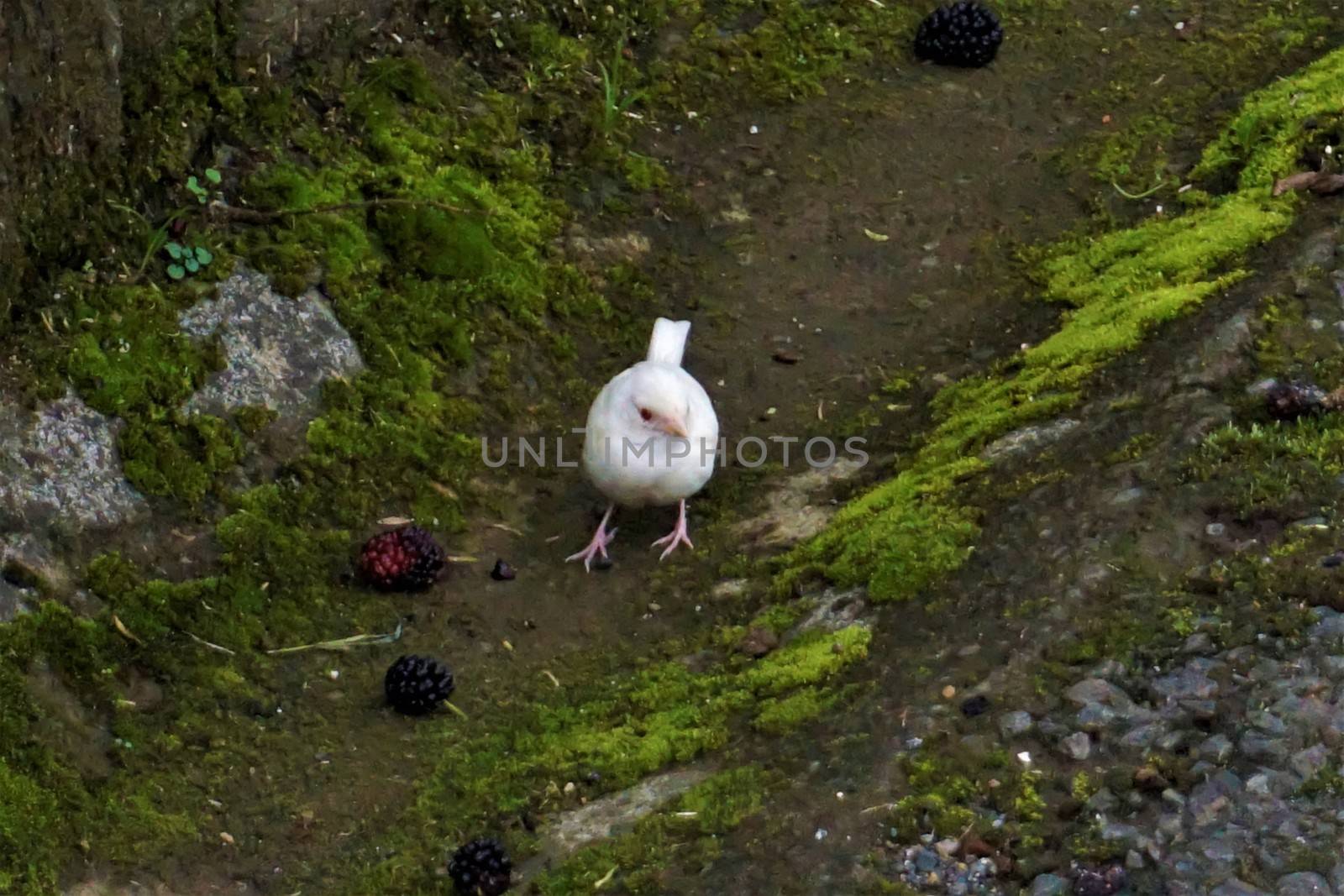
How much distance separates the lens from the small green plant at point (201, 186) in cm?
580

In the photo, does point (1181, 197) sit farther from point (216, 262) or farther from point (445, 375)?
point (216, 262)

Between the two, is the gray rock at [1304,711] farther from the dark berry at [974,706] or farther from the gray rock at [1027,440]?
the gray rock at [1027,440]

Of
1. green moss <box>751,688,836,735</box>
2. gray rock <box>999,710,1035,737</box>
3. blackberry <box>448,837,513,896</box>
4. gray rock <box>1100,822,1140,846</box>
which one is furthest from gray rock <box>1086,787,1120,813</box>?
blackberry <box>448,837,513,896</box>

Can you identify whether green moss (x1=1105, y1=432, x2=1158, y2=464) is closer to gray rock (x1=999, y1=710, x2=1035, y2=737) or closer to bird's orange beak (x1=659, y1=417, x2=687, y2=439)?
gray rock (x1=999, y1=710, x2=1035, y2=737)

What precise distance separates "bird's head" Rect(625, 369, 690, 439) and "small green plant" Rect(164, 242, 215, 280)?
173cm

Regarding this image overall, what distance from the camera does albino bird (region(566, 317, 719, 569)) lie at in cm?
549

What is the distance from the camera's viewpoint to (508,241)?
258 inches

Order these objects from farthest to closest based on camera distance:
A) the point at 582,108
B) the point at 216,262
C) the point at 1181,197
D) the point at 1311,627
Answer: the point at 582,108, the point at 1181,197, the point at 216,262, the point at 1311,627

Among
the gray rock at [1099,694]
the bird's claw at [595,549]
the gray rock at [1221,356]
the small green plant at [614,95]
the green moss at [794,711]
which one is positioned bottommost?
the bird's claw at [595,549]

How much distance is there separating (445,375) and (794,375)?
1.48 m

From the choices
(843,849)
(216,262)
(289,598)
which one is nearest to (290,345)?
(216,262)

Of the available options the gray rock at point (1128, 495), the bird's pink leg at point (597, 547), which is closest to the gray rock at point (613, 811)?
the gray rock at point (1128, 495)

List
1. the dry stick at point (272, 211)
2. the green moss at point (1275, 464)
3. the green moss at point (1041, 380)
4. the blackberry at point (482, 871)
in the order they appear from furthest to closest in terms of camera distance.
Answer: the dry stick at point (272, 211) → the green moss at point (1041, 380) → the green moss at point (1275, 464) → the blackberry at point (482, 871)

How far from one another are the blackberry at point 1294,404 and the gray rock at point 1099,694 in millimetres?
1280
